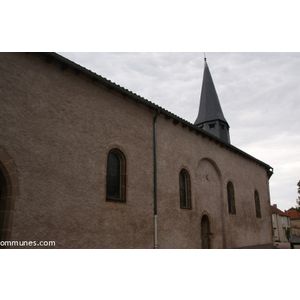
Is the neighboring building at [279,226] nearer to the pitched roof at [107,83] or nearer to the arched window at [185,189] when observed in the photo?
the pitched roof at [107,83]

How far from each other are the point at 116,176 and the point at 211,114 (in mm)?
15391

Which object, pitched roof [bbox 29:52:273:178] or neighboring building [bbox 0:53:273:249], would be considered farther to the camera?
pitched roof [bbox 29:52:273:178]

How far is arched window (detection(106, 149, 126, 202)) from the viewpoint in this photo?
380 inches

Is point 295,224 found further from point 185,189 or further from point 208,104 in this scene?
point 185,189

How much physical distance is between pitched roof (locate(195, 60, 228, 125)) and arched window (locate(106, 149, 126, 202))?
14.6m

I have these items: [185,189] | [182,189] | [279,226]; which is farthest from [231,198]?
[279,226]

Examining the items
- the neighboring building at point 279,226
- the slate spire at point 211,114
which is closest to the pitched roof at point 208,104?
the slate spire at point 211,114

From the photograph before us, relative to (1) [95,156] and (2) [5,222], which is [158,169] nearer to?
(1) [95,156]

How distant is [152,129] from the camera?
1179 centimetres

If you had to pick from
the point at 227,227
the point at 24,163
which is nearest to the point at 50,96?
the point at 24,163

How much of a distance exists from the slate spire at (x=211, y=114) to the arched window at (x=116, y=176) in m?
13.8

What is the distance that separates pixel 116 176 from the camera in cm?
1000

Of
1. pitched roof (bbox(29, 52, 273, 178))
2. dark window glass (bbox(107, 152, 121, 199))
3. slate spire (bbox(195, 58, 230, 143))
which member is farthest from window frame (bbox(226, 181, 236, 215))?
dark window glass (bbox(107, 152, 121, 199))

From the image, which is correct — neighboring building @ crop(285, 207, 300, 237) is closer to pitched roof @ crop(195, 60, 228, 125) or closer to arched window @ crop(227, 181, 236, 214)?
pitched roof @ crop(195, 60, 228, 125)
